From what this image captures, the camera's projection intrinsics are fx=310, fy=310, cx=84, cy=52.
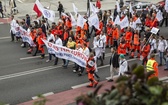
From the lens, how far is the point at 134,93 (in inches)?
144

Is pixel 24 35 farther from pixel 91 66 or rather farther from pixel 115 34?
pixel 91 66

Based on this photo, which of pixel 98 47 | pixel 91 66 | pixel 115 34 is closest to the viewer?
pixel 91 66

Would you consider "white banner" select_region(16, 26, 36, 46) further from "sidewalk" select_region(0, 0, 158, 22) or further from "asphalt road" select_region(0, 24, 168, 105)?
"sidewalk" select_region(0, 0, 158, 22)

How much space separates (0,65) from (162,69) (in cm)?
741

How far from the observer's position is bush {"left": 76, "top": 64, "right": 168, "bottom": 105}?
3447 mm

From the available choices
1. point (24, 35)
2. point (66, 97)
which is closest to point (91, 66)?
point (66, 97)

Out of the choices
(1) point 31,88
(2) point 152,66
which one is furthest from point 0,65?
(2) point 152,66

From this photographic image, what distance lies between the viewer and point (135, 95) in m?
3.63

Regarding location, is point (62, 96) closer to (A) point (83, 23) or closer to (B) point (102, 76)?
(B) point (102, 76)

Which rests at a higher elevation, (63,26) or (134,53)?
(63,26)

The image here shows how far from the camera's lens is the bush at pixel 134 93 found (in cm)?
345

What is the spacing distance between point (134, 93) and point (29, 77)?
31.2ft

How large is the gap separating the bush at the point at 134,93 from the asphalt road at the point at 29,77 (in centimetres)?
713

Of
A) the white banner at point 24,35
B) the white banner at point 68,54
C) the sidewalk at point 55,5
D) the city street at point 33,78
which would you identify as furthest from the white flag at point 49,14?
the sidewalk at point 55,5
